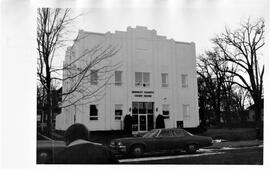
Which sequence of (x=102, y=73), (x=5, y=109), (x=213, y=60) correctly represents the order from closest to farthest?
(x=5, y=109) < (x=102, y=73) < (x=213, y=60)

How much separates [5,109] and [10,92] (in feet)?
1.23

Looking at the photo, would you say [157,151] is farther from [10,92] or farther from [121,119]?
[10,92]

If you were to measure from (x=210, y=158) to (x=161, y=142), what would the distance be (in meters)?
1.14

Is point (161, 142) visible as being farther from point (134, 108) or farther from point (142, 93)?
point (142, 93)

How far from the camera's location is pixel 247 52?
751 cm

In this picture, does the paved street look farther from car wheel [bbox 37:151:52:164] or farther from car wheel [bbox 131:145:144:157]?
car wheel [bbox 37:151:52:164]

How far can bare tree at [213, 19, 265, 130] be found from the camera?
280 inches

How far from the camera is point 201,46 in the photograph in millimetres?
7449

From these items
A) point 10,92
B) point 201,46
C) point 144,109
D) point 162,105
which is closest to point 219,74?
point 201,46

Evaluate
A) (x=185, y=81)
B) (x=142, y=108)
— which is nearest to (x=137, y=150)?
(x=142, y=108)

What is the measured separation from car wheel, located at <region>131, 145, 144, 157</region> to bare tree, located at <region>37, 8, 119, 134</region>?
1.65 metres

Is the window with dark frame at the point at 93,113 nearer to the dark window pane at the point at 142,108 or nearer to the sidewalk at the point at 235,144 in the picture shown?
the dark window pane at the point at 142,108

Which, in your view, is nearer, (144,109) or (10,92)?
Result: (10,92)

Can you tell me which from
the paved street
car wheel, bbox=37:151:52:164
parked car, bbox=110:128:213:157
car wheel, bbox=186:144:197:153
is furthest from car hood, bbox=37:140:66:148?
car wheel, bbox=186:144:197:153
